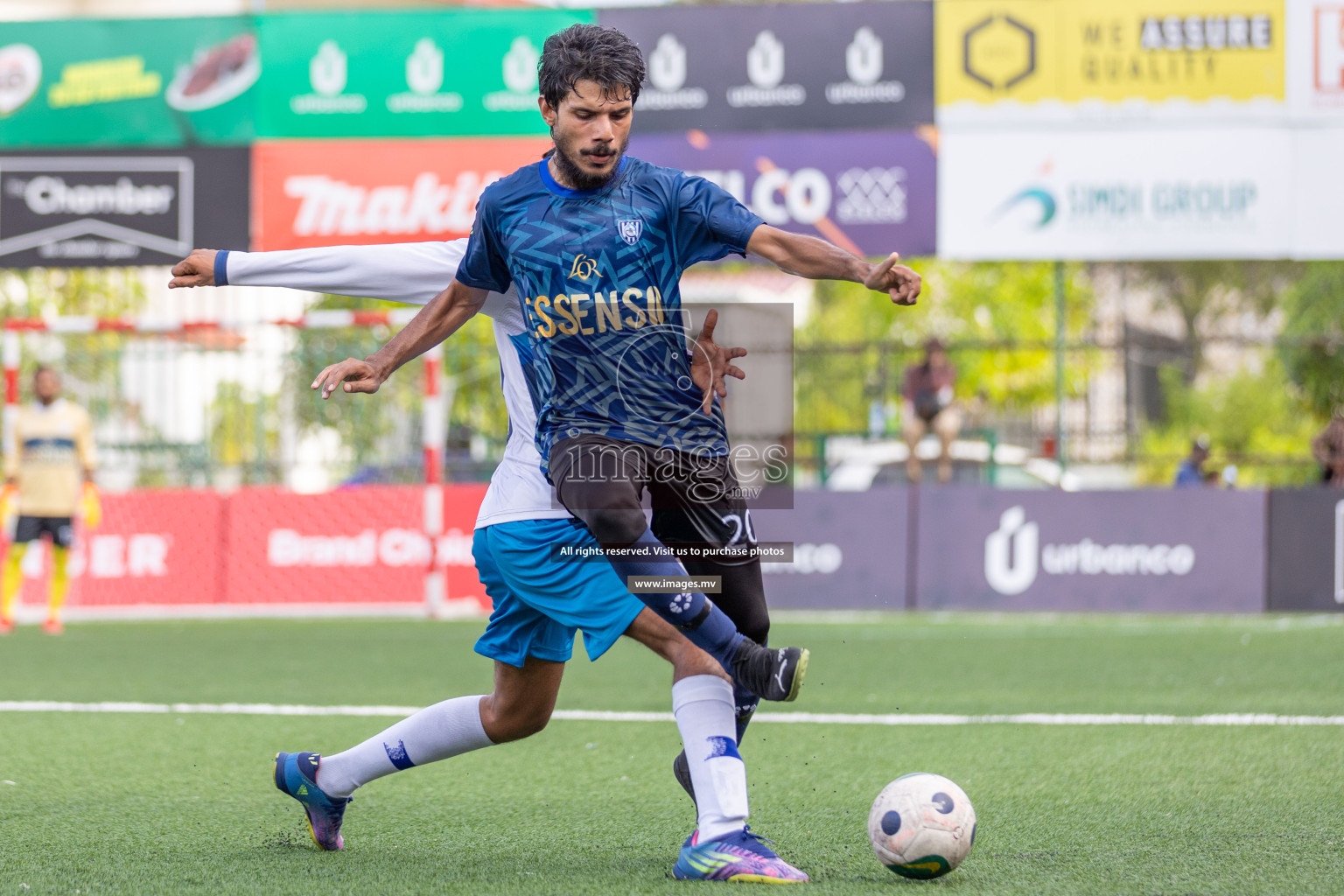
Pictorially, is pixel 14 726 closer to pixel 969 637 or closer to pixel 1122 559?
pixel 969 637

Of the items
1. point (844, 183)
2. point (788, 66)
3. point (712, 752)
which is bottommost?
point (712, 752)

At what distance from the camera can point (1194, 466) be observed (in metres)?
14.9

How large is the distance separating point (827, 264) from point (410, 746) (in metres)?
1.90

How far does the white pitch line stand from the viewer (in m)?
7.06

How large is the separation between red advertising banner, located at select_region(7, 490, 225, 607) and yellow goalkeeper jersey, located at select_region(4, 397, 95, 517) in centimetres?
152

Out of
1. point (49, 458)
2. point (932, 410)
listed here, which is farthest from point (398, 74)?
point (932, 410)

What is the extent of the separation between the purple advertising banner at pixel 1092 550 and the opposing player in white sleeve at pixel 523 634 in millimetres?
9503

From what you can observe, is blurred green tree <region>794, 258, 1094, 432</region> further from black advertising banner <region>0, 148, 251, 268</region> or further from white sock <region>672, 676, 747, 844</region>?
white sock <region>672, 676, 747, 844</region>

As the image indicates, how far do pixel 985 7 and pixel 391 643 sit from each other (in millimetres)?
7772

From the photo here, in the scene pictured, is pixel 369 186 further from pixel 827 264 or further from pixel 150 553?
pixel 827 264

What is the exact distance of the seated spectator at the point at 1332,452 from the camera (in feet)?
45.4

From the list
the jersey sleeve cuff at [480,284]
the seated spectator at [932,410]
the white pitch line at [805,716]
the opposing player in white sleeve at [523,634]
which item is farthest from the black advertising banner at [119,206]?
the jersey sleeve cuff at [480,284]

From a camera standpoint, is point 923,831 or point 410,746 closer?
point 923,831

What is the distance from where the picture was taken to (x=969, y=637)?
11.4 metres
